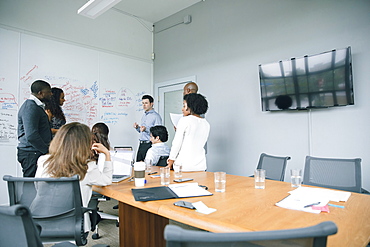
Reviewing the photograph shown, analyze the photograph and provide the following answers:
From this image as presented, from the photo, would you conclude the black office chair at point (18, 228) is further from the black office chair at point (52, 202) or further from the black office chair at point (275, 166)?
the black office chair at point (275, 166)

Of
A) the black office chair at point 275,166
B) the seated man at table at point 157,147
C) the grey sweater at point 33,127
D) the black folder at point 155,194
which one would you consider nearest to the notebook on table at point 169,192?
the black folder at point 155,194

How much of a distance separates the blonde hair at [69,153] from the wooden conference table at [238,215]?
242 mm

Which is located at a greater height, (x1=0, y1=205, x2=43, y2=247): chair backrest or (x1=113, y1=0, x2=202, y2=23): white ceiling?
(x1=113, y1=0, x2=202, y2=23): white ceiling

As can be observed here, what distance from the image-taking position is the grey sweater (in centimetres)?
226

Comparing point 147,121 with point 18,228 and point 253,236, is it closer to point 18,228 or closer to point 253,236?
point 18,228

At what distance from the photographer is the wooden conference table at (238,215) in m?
0.88

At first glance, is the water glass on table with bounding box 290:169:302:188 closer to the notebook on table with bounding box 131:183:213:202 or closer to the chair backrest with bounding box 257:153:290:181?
the chair backrest with bounding box 257:153:290:181

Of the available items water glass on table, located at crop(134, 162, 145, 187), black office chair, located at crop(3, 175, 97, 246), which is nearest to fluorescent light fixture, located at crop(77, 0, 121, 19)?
water glass on table, located at crop(134, 162, 145, 187)

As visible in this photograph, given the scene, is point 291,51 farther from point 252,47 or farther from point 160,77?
point 160,77

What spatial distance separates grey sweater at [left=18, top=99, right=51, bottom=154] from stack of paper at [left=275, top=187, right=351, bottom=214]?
2.24 metres

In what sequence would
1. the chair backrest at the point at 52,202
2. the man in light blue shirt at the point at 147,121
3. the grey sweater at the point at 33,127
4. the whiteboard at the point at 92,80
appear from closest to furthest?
the chair backrest at the point at 52,202, the grey sweater at the point at 33,127, the whiteboard at the point at 92,80, the man in light blue shirt at the point at 147,121

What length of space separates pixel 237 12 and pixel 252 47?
676 millimetres

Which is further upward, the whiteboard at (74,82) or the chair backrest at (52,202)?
the whiteboard at (74,82)

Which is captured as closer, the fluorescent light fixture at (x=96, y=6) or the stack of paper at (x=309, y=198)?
the stack of paper at (x=309, y=198)
